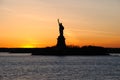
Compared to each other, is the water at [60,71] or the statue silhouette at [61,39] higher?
the statue silhouette at [61,39]

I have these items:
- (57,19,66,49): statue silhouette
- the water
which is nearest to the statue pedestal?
(57,19,66,49): statue silhouette

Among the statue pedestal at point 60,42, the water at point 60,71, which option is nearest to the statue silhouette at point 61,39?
the statue pedestal at point 60,42

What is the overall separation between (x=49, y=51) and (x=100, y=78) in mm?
74102

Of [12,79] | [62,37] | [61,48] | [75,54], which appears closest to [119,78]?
[12,79]

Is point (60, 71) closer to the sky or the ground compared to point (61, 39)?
closer to the ground

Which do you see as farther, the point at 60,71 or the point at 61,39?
the point at 61,39

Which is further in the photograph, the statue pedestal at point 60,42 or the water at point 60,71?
the statue pedestal at point 60,42

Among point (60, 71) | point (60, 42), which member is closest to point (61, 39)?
point (60, 42)

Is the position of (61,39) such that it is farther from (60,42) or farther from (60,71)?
(60,71)

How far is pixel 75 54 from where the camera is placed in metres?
113

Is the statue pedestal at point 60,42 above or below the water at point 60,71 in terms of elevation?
above

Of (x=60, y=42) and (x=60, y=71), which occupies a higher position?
(x=60, y=42)

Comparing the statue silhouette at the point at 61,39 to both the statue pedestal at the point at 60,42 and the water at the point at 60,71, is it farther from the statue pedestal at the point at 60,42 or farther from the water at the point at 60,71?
the water at the point at 60,71

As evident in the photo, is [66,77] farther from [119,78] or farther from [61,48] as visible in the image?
[61,48]
